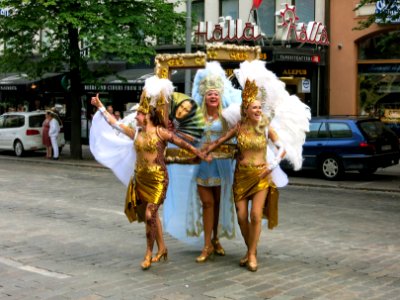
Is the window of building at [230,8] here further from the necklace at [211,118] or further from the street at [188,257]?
the necklace at [211,118]

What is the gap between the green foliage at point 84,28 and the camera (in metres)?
20.4

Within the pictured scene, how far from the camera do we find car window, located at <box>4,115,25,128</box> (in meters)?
24.3

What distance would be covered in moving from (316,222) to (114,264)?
393cm

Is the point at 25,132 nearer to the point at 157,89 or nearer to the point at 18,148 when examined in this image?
the point at 18,148

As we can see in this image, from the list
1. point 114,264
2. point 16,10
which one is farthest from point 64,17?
point 114,264

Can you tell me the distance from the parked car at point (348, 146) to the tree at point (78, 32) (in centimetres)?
700

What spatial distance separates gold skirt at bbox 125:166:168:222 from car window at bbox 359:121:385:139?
418 inches

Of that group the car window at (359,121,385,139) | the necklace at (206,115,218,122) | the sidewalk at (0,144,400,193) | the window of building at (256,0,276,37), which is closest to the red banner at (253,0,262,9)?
the window of building at (256,0,276,37)

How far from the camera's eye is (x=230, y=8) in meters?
26.8

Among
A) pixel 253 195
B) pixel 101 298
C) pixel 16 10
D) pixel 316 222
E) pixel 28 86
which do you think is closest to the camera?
pixel 101 298

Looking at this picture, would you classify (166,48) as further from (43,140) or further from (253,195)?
(253,195)

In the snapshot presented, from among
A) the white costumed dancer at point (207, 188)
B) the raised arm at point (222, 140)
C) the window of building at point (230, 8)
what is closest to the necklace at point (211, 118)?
the white costumed dancer at point (207, 188)

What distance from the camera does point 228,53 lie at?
23.3ft

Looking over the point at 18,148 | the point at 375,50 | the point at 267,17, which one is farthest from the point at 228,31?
the point at 18,148
